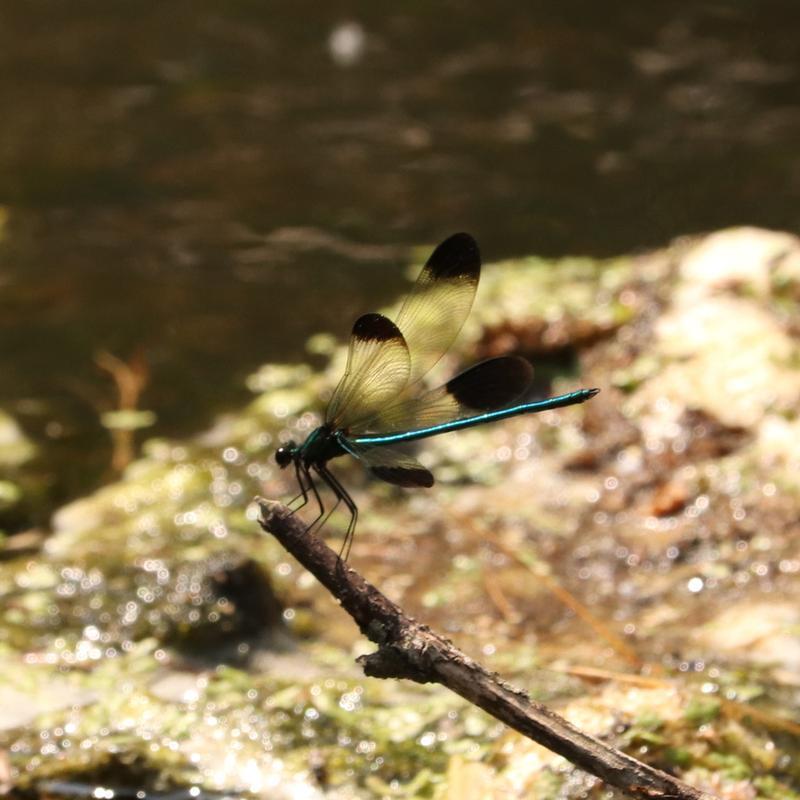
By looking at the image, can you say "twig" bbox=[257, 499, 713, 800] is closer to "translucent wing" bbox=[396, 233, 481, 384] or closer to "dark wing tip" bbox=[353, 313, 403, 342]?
"dark wing tip" bbox=[353, 313, 403, 342]

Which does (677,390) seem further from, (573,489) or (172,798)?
(172,798)

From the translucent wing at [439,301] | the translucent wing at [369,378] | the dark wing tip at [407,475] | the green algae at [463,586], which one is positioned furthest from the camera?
the green algae at [463,586]

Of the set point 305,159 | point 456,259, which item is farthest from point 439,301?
point 305,159

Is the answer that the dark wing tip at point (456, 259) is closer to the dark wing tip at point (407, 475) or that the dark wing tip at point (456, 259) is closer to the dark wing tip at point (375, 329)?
the dark wing tip at point (375, 329)

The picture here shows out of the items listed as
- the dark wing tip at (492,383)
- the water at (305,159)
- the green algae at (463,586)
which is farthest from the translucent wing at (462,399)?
the water at (305,159)

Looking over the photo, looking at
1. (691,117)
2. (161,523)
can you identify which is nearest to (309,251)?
(161,523)

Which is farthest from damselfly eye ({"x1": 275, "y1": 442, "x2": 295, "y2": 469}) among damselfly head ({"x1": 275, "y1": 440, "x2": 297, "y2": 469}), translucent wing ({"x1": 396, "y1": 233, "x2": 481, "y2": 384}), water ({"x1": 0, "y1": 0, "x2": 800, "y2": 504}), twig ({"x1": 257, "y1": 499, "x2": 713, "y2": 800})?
water ({"x1": 0, "y1": 0, "x2": 800, "y2": 504})
